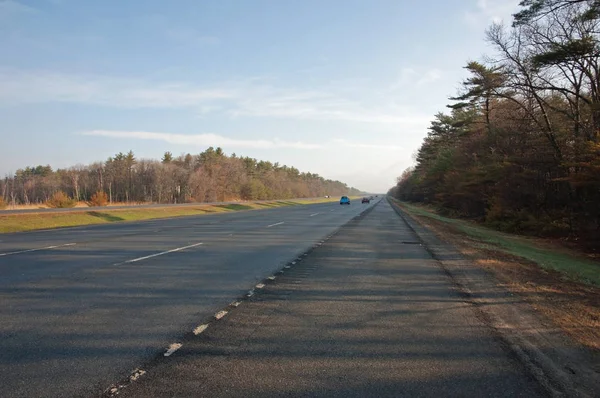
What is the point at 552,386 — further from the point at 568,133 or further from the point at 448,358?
the point at 568,133

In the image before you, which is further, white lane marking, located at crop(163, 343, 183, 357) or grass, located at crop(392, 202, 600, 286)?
grass, located at crop(392, 202, 600, 286)

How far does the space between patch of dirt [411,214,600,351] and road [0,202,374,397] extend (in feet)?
16.2

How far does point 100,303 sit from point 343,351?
4033 mm

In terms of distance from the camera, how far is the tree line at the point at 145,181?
9700cm

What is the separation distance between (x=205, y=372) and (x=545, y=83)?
28.9m

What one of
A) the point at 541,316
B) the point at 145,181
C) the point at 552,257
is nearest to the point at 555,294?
the point at 541,316

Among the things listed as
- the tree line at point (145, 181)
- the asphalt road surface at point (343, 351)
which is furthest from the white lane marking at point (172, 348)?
the tree line at point (145, 181)

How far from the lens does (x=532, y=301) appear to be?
24.2ft

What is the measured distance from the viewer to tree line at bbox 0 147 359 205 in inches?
3819

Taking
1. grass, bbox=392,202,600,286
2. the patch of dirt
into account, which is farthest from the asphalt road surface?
grass, bbox=392,202,600,286

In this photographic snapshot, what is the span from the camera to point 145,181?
101062mm

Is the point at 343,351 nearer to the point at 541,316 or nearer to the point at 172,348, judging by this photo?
the point at 172,348

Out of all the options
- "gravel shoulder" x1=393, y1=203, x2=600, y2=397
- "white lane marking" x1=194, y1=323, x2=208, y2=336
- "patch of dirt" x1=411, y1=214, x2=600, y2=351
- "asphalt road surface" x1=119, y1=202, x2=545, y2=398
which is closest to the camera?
"asphalt road surface" x1=119, y1=202, x2=545, y2=398

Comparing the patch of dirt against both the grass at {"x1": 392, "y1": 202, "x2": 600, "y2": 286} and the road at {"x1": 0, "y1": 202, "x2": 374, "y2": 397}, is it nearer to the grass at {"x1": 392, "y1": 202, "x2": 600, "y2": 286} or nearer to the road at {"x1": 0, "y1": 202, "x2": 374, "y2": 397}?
the grass at {"x1": 392, "y1": 202, "x2": 600, "y2": 286}
